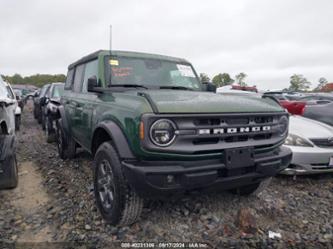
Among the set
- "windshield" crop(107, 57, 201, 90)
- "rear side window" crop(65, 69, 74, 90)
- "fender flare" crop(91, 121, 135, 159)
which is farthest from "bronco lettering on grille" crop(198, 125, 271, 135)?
"rear side window" crop(65, 69, 74, 90)

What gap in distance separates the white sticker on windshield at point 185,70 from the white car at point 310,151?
191cm

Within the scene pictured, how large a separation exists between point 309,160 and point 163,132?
2.88 m

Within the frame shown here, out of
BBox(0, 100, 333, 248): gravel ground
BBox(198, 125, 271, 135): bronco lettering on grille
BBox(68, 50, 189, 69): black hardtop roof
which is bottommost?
BBox(0, 100, 333, 248): gravel ground

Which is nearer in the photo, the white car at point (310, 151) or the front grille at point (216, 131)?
the front grille at point (216, 131)

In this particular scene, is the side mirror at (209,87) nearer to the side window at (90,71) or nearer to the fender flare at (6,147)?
the side window at (90,71)

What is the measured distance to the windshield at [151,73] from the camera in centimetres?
360

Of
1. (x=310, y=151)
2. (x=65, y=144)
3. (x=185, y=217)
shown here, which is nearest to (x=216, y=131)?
(x=185, y=217)

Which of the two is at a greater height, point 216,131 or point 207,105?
point 207,105

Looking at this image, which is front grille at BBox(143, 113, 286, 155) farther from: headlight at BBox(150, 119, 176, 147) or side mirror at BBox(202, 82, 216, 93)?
side mirror at BBox(202, 82, 216, 93)

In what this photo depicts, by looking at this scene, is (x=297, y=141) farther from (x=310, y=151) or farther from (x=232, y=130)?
(x=232, y=130)

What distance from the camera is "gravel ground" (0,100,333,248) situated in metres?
2.70

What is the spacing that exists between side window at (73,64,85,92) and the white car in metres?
3.53

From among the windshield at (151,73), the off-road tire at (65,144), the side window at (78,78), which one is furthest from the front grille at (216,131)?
the off-road tire at (65,144)

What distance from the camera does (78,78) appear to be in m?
4.71
